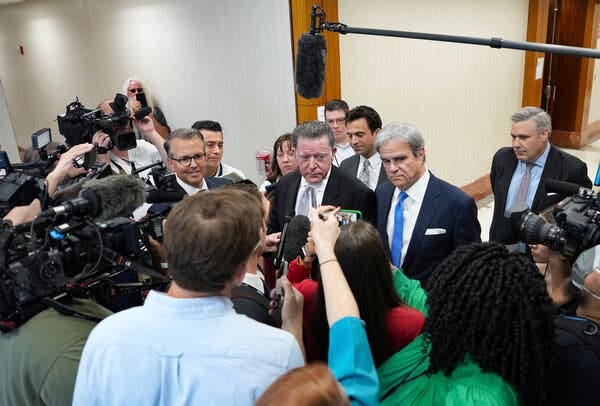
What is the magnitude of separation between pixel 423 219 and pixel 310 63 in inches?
32.9

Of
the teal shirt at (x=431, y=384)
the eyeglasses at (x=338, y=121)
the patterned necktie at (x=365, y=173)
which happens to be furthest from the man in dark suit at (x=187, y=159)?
the teal shirt at (x=431, y=384)

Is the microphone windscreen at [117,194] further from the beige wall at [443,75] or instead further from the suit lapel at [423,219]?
the beige wall at [443,75]

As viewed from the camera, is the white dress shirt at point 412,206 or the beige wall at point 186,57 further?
the beige wall at point 186,57

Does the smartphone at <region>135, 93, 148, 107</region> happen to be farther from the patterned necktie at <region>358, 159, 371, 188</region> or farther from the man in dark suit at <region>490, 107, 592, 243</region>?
the man in dark suit at <region>490, 107, 592, 243</region>

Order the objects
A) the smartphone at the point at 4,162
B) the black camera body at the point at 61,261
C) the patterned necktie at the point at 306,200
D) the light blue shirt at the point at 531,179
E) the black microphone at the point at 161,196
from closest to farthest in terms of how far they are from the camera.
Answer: the black camera body at the point at 61,261
the smartphone at the point at 4,162
the black microphone at the point at 161,196
the patterned necktie at the point at 306,200
the light blue shirt at the point at 531,179

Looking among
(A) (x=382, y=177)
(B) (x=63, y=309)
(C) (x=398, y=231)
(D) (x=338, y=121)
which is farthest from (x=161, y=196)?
(D) (x=338, y=121)

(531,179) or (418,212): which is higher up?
(418,212)

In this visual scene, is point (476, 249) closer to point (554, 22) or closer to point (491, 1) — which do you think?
point (491, 1)

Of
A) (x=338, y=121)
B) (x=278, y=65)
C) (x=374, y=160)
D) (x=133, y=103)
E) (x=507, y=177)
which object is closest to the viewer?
(x=507, y=177)

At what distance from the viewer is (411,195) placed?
226 cm

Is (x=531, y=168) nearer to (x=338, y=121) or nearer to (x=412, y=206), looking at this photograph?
(x=412, y=206)

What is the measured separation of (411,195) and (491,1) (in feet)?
12.9

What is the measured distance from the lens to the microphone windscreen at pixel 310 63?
6.54ft

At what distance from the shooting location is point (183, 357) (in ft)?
3.25
